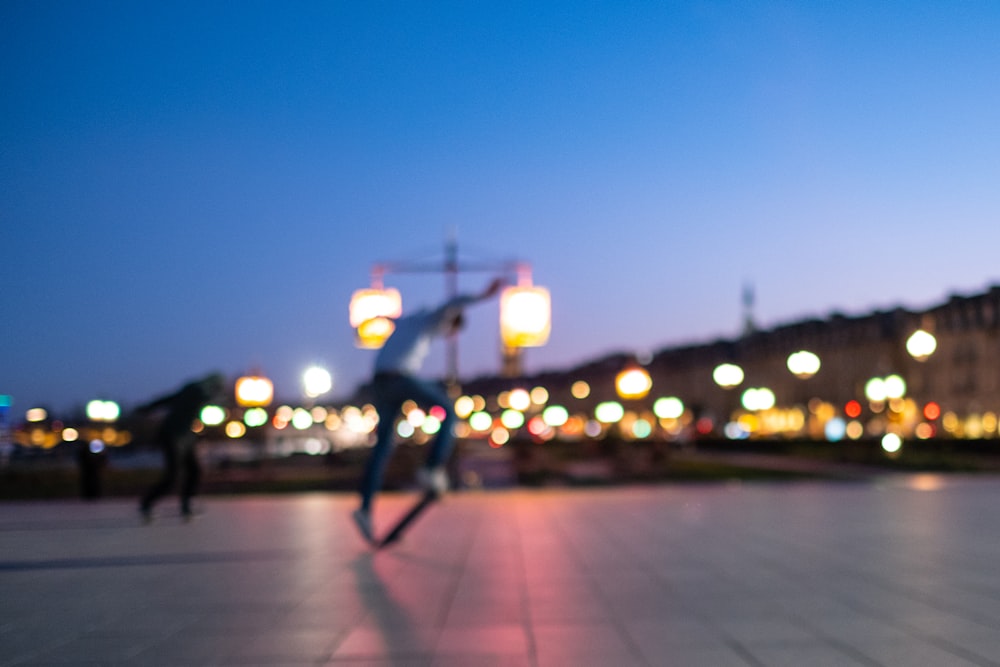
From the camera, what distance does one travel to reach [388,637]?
600 cm

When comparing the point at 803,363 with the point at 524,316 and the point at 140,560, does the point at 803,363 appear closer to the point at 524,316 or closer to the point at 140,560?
the point at 524,316

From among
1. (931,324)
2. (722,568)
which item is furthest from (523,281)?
(931,324)

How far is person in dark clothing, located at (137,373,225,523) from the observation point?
13.6 meters

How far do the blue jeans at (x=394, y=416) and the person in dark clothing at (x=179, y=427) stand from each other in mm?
4136

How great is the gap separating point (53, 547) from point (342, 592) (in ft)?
15.6

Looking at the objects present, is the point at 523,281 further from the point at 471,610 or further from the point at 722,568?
the point at 471,610

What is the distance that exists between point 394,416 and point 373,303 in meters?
11.5

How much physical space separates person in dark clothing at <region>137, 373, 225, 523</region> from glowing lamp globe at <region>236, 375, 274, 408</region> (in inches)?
599

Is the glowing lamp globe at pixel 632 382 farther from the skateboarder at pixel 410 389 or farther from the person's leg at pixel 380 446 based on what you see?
the person's leg at pixel 380 446

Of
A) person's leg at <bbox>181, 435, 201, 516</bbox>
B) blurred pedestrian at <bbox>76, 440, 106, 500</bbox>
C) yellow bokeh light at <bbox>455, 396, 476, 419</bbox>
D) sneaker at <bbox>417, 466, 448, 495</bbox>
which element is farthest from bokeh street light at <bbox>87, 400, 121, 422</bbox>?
sneaker at <bbox>417, 466, 448, 495</bbox>

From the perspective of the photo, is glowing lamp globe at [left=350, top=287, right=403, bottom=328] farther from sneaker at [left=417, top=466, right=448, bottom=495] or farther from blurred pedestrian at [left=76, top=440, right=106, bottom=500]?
sneaker at [left=417, top=466, right=448, bottom=495]

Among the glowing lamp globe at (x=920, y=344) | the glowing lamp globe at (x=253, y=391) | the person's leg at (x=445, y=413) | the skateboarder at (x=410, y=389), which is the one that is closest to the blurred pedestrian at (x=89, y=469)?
the glowing lamp globe at (x=253, y=391)

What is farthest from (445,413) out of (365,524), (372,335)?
(372,335)

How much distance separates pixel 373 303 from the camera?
21.5 meters
